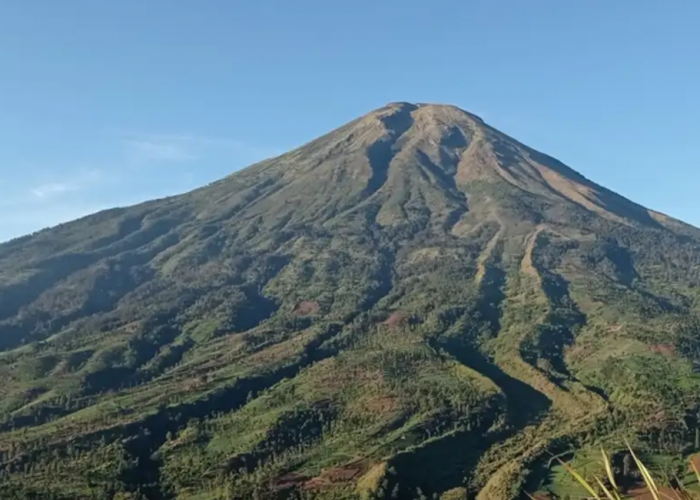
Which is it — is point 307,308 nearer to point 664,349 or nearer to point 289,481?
point 664,349

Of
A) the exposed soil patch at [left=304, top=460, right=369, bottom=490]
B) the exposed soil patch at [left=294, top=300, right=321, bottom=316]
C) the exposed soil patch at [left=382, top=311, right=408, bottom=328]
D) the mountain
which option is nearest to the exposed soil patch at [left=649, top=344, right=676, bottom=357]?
the mountain

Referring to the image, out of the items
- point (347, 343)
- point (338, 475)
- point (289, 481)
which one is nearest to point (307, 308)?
point (347, 343)

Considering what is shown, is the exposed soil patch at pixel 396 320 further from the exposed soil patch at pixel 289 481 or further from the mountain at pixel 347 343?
the exposed soil patch at pixel 289 481

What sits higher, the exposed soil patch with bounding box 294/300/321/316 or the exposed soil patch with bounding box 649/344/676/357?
the exposed soil patch with bounding box 294/300/321/316

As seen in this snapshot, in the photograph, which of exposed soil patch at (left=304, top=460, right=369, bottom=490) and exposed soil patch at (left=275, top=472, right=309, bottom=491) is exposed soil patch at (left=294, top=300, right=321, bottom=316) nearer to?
exposed soil patch at (left=304, top=460, right=369, bottom=490)

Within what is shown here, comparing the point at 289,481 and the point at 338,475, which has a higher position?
the point at 289,481

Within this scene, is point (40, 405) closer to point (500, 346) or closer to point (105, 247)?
point (500, 346)

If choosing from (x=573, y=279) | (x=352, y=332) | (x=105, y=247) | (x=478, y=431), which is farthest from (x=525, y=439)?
(x=105, y=247)

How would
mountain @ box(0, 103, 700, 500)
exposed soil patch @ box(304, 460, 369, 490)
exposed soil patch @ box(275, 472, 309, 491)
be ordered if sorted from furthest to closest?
1. mountain @ box(0, 103, 700, 500)
2. exposed soil patch @ box(304, 460, 369, 490)
3. exposed soil patch @ box(275, 472, 309, 491)
